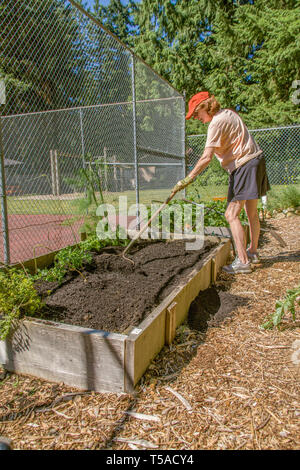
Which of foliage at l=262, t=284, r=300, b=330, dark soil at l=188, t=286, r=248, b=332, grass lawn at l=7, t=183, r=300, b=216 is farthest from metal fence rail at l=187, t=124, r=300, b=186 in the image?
foliage at l=262, t=284, r=300, b=330

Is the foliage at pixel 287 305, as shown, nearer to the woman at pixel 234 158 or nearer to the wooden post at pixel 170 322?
the wooden post at pixel 170 322

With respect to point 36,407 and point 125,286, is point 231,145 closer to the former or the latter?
point 125,286

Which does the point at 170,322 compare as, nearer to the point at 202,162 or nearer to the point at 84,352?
the point at 84,352

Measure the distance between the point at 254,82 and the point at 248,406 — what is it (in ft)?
59.1

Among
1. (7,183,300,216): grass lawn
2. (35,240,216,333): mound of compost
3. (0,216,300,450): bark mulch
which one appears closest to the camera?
(0,216,300,450): bark mulch

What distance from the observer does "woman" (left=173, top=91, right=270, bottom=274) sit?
3.26 m

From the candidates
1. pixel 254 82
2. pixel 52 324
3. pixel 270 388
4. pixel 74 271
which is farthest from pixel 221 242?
pixel 254 82

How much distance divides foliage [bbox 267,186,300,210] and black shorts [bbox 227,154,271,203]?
4.20m

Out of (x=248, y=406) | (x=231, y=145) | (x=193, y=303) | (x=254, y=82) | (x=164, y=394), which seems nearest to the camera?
(x=248, y=406)

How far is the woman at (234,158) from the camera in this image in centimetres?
326

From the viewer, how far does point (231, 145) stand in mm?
3445

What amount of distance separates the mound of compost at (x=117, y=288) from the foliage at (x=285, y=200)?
441cm

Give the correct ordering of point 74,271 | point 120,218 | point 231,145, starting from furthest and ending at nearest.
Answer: point 120,218 → point 231,145 → point 74,271

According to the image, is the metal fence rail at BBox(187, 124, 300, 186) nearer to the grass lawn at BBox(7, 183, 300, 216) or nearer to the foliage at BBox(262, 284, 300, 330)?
the grass lawn at BBox(7, 183, 300, 216)
